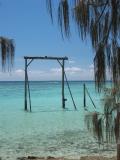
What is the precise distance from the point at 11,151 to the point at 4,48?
309 inches

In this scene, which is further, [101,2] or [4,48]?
[4,48]

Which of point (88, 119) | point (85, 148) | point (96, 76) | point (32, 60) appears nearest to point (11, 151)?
point (85, 148)

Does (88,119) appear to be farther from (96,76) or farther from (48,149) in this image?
(48,149)

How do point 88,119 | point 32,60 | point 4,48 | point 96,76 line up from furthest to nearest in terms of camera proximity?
point 32,60 → point 88,119 → point 4,48 → point 96,76

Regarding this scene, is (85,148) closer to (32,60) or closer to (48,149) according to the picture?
(48,149)

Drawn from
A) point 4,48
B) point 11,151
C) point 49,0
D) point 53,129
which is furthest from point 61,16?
point 53,129

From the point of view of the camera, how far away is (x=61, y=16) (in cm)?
381

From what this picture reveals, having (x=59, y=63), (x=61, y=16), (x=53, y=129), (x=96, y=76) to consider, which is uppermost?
(x=61, y=16)

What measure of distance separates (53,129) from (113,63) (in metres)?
14.0

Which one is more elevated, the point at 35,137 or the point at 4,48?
the point at 4,48

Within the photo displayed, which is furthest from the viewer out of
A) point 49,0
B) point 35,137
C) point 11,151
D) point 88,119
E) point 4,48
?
point 35,137

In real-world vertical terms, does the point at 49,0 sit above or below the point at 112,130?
above

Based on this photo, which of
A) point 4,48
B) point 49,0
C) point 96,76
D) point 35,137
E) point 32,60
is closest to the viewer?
point 49,0

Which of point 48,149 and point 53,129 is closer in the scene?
point 48,149
